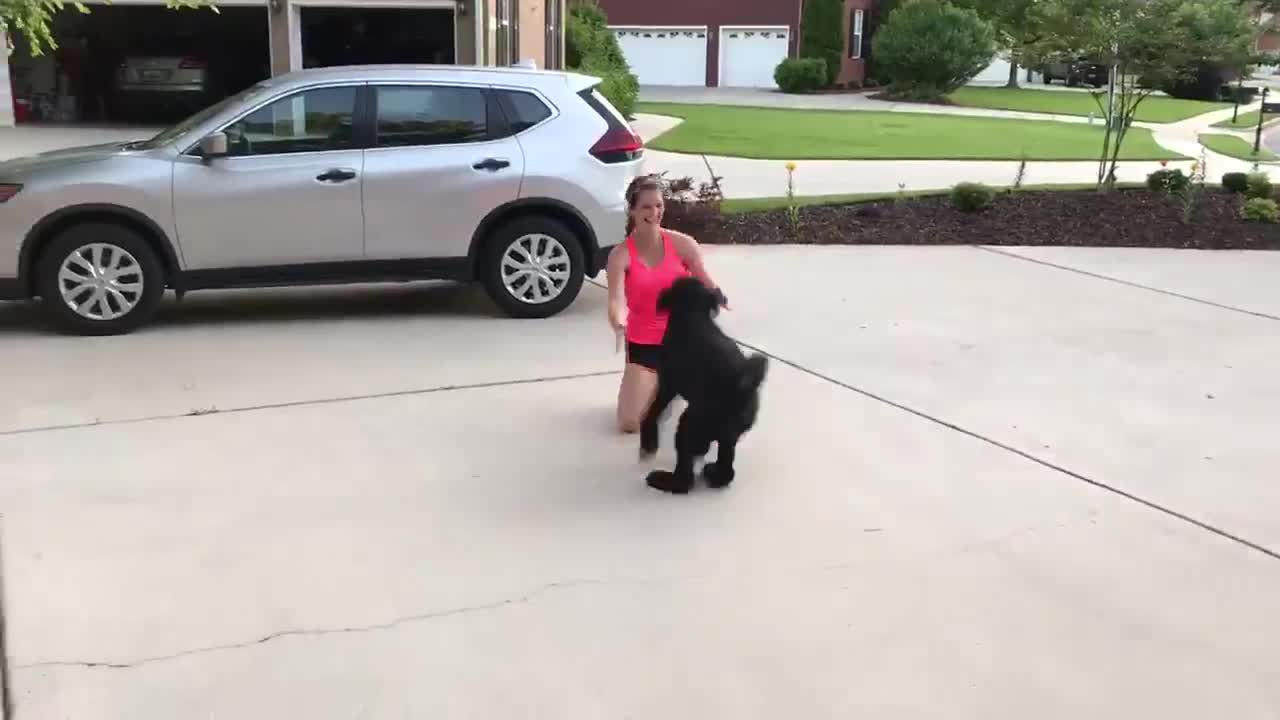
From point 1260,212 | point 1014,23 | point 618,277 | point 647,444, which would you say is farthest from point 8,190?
point 1014,23

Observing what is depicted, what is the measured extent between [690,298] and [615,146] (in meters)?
3.73

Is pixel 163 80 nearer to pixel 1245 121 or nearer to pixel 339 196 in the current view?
pixel 339 196

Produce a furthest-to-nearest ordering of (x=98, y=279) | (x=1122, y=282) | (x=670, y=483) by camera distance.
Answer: (x=1122, y=282)
(x=98, y=279)
(x=670, y=483)

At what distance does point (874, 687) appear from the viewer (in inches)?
144

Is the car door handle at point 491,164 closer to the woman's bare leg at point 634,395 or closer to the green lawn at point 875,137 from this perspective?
the woman's bare leg at point 634,395

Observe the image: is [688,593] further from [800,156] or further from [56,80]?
[56,80]

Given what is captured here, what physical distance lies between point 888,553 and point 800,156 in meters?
16.2

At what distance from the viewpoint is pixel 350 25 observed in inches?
935

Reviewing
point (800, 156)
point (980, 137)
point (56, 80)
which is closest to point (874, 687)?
point (800, 156)

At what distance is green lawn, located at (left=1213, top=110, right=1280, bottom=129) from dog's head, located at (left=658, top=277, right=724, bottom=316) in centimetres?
3147

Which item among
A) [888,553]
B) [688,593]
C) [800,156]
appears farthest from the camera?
[800,156]

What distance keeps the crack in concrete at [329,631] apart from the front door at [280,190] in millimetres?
4460

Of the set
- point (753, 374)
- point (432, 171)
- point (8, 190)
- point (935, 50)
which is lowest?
point (753, 374)

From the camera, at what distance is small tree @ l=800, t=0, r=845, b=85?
46594 mm
